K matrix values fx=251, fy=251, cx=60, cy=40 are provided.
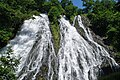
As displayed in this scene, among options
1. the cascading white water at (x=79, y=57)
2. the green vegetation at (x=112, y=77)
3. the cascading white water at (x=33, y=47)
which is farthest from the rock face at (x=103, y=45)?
the cascading white water at (x=33, y=47)

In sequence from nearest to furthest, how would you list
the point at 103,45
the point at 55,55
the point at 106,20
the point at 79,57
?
1. the point at 55,55
2. the point at 79,57
3. the point at 103,45
4. the point at 106,20

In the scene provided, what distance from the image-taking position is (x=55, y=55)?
2261 cm

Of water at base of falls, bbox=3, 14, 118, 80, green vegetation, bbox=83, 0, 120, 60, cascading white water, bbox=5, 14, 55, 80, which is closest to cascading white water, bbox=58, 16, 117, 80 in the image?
water at base of falls, bbox=3, 14, 118, 80

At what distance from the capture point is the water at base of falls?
66.8 ft

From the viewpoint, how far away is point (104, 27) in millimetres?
30875

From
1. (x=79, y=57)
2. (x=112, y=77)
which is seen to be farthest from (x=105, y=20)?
(x=112, y=77)

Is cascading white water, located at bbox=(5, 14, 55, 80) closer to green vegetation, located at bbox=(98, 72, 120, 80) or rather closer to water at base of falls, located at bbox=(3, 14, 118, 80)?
water at base of falls, located at bbox=(3, 14, 118, 80)

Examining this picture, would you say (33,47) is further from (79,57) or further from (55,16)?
(55,16)

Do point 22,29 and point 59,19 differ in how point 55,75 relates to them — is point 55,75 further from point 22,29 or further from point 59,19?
point 59,19

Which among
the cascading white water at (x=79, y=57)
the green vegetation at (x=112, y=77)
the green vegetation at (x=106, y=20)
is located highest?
the green vegetation at (x=106, y=20)

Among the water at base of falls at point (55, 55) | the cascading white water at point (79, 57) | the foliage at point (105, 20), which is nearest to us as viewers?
the water at base of falls at point (55, 55)

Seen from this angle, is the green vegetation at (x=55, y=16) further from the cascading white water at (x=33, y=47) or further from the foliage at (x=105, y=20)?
the cascading white water at (x=33, y=47)

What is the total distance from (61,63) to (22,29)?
7717 millimetres

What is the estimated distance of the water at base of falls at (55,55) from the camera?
20.4 m
